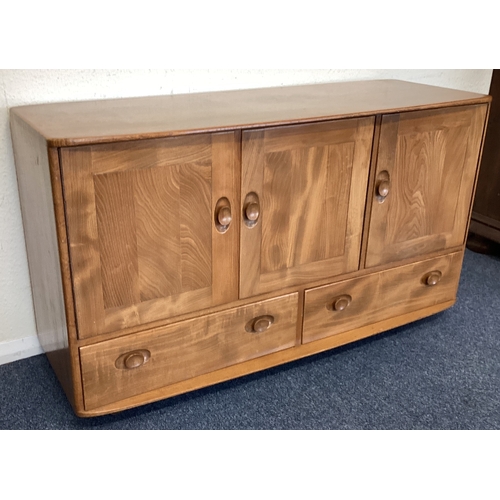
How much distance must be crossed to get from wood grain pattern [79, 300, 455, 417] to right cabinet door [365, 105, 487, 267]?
0.63ft

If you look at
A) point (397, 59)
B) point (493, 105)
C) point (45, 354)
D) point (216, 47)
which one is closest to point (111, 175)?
point (216, 47)

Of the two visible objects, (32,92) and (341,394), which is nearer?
(32,92)

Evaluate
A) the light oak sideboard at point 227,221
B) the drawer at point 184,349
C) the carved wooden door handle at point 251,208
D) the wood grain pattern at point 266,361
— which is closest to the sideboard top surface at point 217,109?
the light oak sideboard at point 227,221

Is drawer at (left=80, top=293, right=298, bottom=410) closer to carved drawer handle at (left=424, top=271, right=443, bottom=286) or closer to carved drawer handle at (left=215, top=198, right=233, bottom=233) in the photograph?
carved drawer handle at (left=215, top=198, right=233, bottom=233)

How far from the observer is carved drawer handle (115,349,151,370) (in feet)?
3.96

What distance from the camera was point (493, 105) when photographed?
2051 millimetres

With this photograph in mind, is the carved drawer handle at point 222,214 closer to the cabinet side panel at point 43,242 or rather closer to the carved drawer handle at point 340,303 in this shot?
the cabinet side panel at point 43,242

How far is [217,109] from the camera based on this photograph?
1282 millimetres

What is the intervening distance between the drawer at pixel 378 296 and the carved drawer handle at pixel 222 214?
12.8 inches

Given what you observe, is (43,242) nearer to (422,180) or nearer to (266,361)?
(266,361)

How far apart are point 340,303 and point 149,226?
1.91 feet

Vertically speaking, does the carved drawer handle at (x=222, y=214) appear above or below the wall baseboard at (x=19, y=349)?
above

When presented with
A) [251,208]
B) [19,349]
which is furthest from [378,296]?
[19,349]

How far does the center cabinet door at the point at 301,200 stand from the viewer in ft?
3.96
